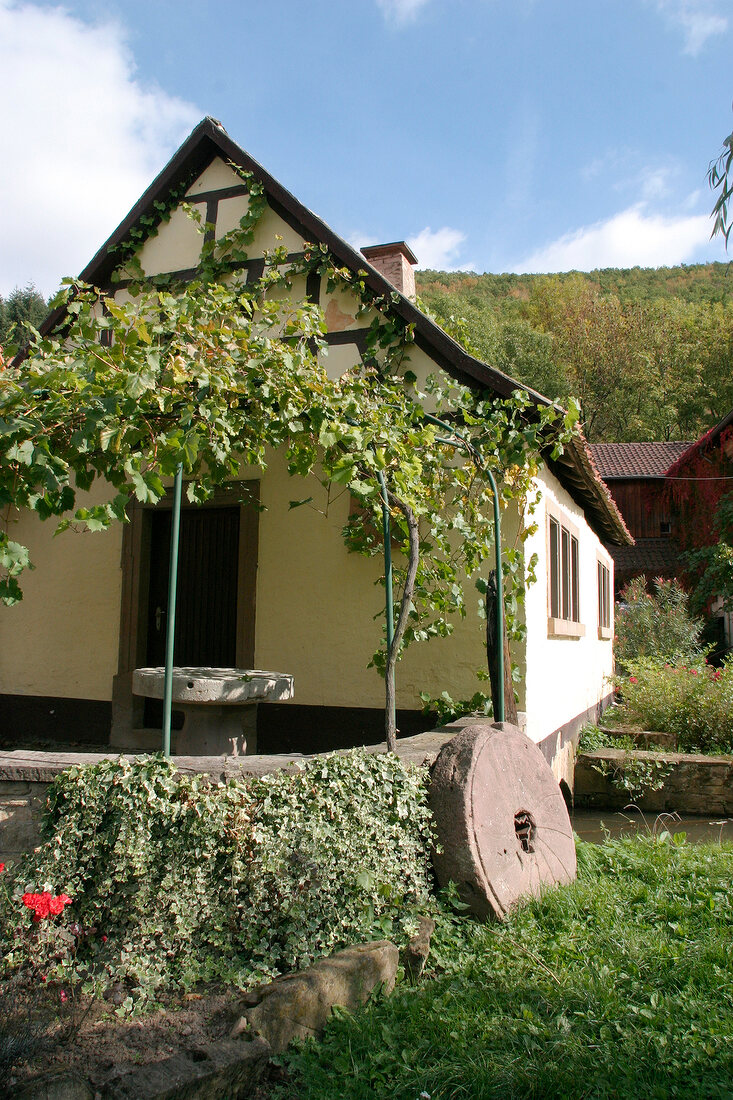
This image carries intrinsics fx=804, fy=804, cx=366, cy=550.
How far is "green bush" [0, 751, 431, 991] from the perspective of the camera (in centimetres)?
295

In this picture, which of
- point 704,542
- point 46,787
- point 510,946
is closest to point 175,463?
point 46,787

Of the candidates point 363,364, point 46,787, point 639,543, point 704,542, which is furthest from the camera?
point 639,543

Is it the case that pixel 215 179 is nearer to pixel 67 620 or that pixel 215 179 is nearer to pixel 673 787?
pixel 67 620

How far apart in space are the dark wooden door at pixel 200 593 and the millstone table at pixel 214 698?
141 cm

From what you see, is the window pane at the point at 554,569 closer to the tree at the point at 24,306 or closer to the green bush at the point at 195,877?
the green bush at the point at 195,877

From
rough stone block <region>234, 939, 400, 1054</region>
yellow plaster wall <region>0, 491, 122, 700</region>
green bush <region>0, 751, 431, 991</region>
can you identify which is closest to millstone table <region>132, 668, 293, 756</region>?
green bush <region>0, 751, 431, 991</region>

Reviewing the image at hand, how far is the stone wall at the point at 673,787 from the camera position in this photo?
7930 mm

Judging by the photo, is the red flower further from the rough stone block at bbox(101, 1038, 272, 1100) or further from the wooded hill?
the wooded hill

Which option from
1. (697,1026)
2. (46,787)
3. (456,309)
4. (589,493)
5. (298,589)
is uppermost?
(456,309)

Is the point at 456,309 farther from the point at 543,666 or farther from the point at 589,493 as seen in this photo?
the point at 543,666

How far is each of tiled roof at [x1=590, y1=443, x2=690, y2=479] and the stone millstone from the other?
71.0 ft

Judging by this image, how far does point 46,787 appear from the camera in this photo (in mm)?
3402

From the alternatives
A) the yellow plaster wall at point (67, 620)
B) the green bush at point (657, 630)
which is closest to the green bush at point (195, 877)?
the yellow plaster wall at point (67, 620)

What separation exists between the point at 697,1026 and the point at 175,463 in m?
2.98
